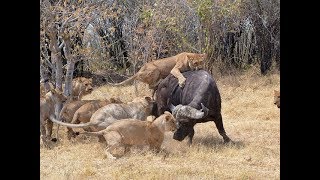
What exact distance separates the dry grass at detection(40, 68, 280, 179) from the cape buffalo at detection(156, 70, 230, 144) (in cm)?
35

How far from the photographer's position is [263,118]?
13.0 meters

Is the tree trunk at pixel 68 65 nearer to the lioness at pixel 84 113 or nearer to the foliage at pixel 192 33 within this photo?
the lioness at pixel 84 113

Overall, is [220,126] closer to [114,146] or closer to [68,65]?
[114,146]

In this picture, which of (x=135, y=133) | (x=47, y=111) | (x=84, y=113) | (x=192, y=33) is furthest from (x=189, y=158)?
(x=192, y=33)

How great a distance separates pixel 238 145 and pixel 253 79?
1133 centimetres

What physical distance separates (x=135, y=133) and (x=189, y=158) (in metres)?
0.95

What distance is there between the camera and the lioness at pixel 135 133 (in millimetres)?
8406

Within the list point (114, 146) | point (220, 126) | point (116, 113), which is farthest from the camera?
point (220, 126)

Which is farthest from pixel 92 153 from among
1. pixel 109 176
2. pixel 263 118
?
pixel 263 118

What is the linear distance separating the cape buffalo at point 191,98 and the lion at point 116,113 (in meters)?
0.34

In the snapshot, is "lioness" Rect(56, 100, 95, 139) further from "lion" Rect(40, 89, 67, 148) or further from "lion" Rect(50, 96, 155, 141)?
"lion" Rect(50, 96, 155, 141)

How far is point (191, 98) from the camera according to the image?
9.87 meters
